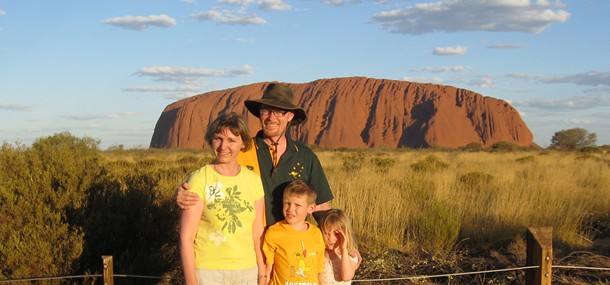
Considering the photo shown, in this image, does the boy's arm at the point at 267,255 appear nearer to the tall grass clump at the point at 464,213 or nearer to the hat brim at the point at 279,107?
the hat brim at the point at 279,107

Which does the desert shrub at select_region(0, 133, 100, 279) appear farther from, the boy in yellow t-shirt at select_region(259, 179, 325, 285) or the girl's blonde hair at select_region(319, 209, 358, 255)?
the girl's blonde hair at select_region(319, 209, 358, 255)

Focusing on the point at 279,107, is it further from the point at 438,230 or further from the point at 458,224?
the point at 458,224

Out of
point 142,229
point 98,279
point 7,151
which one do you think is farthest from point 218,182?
point 7,151

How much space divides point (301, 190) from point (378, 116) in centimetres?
8739

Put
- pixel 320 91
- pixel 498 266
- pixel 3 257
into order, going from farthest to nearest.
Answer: pixel 320 91 → pixel 498 266 → pixel 3 257

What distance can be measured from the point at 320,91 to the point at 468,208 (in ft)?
289

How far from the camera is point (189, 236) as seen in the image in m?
2.68

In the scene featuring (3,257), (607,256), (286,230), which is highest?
(286,230)

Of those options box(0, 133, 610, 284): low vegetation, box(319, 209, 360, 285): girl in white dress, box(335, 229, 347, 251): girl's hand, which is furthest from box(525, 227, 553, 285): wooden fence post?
box(0, 133, 610, 284): low vegetation

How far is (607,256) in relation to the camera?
656cm

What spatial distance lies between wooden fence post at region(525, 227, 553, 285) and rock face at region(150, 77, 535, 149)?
76.8m

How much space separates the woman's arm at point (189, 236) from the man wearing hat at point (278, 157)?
0.65 meters

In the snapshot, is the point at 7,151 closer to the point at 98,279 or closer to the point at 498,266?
the point at 98,279

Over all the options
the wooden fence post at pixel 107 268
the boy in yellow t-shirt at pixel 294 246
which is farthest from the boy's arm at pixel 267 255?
the wooden fence post at pixel 107 268
